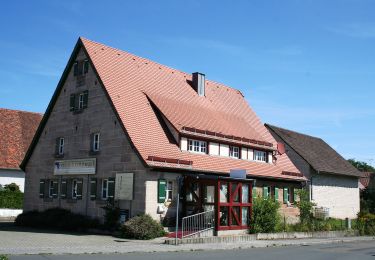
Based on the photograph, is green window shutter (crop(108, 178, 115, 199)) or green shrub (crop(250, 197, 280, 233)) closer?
green window shutter (crop(108, 178, 115, 199))

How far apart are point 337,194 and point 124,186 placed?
94.5 feet

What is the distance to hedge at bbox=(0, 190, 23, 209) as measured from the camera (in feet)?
128

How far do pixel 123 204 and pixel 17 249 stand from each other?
9001mm

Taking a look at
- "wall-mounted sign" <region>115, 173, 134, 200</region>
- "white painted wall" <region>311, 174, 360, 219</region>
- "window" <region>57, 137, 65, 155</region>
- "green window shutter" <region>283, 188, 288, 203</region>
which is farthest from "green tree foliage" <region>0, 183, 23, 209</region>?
"white painted wall" <region>311, 174, 360, 219</region>

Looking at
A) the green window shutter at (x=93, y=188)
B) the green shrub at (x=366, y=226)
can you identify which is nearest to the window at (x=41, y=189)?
the green window shutter at (x=93, y=188)

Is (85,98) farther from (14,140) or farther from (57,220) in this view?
(14,140)

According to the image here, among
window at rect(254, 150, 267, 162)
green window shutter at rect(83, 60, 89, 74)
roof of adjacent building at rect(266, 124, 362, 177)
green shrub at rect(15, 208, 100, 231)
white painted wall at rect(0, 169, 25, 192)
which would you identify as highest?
green window shutter at rect(83, 60, 89, 74)

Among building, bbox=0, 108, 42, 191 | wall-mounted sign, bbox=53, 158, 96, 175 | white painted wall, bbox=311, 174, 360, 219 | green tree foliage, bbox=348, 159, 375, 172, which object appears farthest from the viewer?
green tree foliage, bbox=348, 159, 375, 172

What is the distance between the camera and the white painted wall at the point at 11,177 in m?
41.8

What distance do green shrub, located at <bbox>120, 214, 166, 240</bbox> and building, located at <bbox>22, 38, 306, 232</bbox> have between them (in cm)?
108

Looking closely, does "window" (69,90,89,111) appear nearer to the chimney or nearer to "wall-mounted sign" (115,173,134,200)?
"wall-mounted sign" (115,173,134,200)

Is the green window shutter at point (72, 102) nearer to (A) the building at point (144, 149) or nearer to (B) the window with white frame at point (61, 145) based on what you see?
(A) the building at point (144, 149)

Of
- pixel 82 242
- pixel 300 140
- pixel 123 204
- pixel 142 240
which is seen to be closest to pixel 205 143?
pixel 123 204

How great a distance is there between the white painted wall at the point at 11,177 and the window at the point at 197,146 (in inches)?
829
